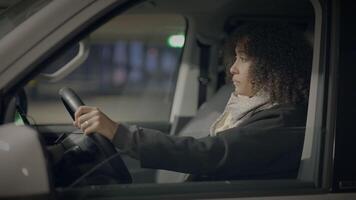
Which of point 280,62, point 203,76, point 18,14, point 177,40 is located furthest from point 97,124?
point 177,40

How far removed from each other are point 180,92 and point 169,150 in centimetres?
185

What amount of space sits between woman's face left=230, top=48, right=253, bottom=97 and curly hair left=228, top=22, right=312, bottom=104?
2 centimetres

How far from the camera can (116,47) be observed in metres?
7.86

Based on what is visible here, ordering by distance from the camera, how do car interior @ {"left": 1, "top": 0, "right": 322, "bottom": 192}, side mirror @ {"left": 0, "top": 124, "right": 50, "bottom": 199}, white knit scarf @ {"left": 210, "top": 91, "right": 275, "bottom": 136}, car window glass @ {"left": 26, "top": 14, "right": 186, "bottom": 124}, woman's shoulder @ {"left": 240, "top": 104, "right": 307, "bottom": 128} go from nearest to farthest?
side mirror @ {"left": 0, "top": 124, "right": 50, "bottom": 199}, car interior @ {"left": 1, "top": 0, "right": 322, "bottom": 192}, woman's shoulder @ {"left": 240, "top": 104, "right": 307, "bottom": 128}, white knit scarf @ {"left": 210, "top": 91, "right": 275, "bottom": 136}, car window glass @ {"left": 26, "top": 14, "right": 186, "bottom": 124}

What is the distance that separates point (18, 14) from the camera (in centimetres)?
198

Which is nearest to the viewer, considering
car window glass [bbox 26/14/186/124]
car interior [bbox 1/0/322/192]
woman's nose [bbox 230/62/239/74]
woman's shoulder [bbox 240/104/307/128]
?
car interior [bbox 1/0/322/192]

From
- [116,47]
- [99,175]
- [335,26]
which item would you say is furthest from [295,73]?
[116,47]

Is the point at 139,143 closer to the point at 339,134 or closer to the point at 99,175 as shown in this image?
the point at 99,175

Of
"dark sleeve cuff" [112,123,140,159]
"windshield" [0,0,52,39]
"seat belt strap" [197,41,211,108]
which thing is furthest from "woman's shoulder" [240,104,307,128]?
"seat belt strap" [197,41,211,108]

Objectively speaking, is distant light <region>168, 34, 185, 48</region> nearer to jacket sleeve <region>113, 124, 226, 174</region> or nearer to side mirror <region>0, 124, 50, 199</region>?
jacket sleeve <region>113, 124, 226, 174</region>

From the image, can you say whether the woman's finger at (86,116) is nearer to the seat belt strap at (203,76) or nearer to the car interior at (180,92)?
the car interior at (180,92)

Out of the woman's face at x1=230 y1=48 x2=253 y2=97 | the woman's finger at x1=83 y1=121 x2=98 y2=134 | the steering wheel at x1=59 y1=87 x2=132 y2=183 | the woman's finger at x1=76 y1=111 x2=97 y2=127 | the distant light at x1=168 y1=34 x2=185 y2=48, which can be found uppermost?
the distant light at x1=168 y1=34 x2=185 y2=48

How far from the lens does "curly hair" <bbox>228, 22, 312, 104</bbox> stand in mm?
2162

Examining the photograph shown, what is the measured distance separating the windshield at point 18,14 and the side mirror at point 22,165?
1.18ft
